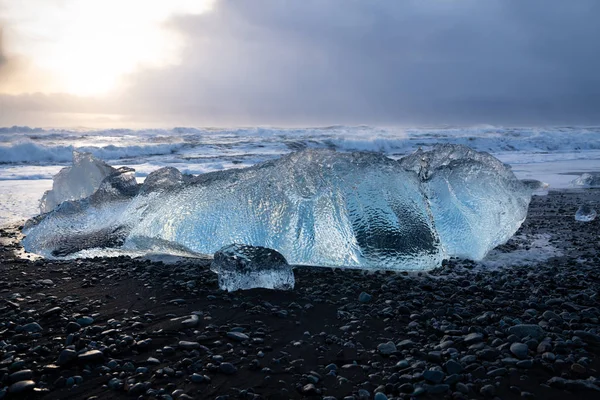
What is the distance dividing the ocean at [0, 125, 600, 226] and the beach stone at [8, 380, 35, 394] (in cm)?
529

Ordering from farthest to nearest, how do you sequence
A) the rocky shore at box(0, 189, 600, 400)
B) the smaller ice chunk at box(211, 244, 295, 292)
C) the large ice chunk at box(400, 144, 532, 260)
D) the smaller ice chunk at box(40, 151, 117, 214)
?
the smaller ice chunk at box(40, 151, 117, 214)
the large ice chunk at box(400, 144, 532, 260)
the smaller ice chunk at box(211, 244, 295, 292)
the rocky shore at box(0, 189, 600, 400)

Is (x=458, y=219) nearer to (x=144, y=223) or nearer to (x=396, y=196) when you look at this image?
(x=396, y=196)

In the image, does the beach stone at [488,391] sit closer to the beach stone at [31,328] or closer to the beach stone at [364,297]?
the beach stone at [364,297]

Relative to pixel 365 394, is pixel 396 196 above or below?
above

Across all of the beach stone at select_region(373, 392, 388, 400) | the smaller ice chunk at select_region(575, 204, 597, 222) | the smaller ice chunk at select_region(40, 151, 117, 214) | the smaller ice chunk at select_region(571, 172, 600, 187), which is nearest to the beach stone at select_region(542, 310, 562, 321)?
the beach stone at select_region(373, 392, 388, 400)

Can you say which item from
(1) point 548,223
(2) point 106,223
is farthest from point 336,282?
(1) point 548,223

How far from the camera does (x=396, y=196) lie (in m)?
4.35

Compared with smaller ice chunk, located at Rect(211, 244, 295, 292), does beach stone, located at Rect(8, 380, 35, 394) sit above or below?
below

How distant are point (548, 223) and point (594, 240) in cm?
101

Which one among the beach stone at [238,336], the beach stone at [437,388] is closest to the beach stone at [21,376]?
the beach stone at [238,336]

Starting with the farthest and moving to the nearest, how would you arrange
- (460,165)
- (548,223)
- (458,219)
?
(548,223)
(460,165)
(458,219)

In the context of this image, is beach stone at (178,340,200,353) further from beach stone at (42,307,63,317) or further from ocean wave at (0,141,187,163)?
ocean wave at (0,141,187,163)

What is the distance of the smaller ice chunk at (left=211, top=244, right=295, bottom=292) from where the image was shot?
11.5 ft

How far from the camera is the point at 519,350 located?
2.43 metres
